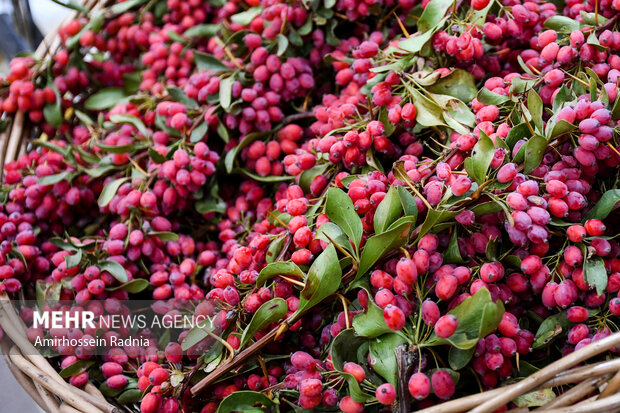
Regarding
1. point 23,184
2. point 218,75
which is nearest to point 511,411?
point 218,75

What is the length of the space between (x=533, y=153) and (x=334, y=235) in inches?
9.8

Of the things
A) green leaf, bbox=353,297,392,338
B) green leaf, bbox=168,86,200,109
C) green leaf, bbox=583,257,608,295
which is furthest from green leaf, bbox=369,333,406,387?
green leaf, bbox=168,86,200,109

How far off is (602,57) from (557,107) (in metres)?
0.11

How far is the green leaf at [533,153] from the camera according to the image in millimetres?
611

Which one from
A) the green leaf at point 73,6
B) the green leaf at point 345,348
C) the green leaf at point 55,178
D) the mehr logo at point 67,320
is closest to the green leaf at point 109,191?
the green leaf at point 55,178

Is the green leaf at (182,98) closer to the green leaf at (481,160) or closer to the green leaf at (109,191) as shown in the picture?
the green leaf at (109,191)

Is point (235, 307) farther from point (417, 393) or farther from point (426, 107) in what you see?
point (426, 107)

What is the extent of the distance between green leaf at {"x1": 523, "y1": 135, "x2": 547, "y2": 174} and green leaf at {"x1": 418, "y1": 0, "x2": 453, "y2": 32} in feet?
0.95

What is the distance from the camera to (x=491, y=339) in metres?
0.60

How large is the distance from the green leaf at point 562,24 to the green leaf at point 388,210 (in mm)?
367

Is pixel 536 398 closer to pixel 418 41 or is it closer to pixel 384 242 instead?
pixel 384 242

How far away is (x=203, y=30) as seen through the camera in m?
1.11

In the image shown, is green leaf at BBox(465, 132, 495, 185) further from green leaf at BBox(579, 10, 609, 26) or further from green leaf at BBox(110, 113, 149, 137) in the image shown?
green leaf at BBox(110, 113, 149, 137)

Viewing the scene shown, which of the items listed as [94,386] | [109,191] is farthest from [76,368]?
[109,191]
